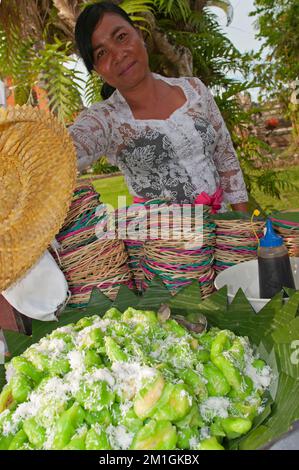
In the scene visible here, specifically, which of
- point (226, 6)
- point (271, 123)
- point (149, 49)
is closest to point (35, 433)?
point (149, 49)

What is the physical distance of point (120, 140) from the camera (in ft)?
6.28

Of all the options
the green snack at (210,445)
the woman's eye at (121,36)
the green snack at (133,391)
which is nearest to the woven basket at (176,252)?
the green snack at (133,391)

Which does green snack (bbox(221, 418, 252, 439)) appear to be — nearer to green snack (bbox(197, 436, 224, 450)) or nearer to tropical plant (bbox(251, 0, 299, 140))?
green snack (bbox(197, 436, 224, 450))

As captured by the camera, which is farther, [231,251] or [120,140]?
[120,140]

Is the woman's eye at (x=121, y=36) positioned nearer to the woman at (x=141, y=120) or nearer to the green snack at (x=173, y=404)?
the woman at (x=141, y=120)

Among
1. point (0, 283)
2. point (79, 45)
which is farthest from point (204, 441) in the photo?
point (79, 45)

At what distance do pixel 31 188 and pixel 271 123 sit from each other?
8.93 meters

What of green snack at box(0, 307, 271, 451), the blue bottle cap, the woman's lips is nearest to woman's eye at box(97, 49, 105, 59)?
the woman's lips

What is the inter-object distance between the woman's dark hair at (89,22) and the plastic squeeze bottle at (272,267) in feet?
3.64

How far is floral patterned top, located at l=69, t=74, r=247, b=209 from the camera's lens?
1.88 meters

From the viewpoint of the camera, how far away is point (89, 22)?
1803 mm

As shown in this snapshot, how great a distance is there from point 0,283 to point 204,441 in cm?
68

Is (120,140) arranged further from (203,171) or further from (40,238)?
(40,238)

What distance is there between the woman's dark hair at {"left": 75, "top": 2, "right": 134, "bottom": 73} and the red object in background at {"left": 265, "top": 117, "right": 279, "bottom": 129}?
808cm
